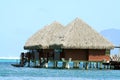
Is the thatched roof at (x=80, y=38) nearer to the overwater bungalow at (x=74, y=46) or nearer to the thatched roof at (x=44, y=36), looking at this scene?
the overwater bungalow at (x=74, y=46)

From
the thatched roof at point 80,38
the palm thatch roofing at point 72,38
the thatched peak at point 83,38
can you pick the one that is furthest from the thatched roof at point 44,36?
the thatched peak at point 83,38

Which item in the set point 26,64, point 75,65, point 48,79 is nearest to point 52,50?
point 75,65

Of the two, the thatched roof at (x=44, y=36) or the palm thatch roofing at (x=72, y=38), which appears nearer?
the palm thatch roofing at (x=72, y=38)

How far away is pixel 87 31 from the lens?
78.0 meters

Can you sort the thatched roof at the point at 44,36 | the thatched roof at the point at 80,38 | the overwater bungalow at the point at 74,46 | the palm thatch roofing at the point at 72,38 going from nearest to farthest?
1. the thatched roof at the point at 80,38
2. the palm thatch roofing at the point at 72,38
3. the overwater bungalow at the point at 74,46
4. the thatched roof at the point at 44,36

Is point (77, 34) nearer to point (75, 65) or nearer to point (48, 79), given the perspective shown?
point (75, 65)

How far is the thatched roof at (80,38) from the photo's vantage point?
248 ft

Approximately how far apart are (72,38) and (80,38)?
3.15 ft

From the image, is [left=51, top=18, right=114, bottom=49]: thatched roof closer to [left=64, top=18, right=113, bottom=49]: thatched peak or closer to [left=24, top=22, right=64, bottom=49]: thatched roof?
[left=64, top=18, right=113, bottom=49]: thatched peak

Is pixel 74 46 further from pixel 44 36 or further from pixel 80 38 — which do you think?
pixel 44 36

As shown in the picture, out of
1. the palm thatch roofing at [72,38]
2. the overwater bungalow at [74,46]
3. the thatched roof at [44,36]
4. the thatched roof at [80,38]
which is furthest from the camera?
the thatched roof at [44,36]

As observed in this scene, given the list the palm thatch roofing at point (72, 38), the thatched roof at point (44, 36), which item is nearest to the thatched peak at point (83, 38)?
the palm thatch roofing at point (72, 38)

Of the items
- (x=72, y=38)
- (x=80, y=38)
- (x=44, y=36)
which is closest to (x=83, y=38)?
(x=80, y=38)

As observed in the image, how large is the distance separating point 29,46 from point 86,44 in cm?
1014
